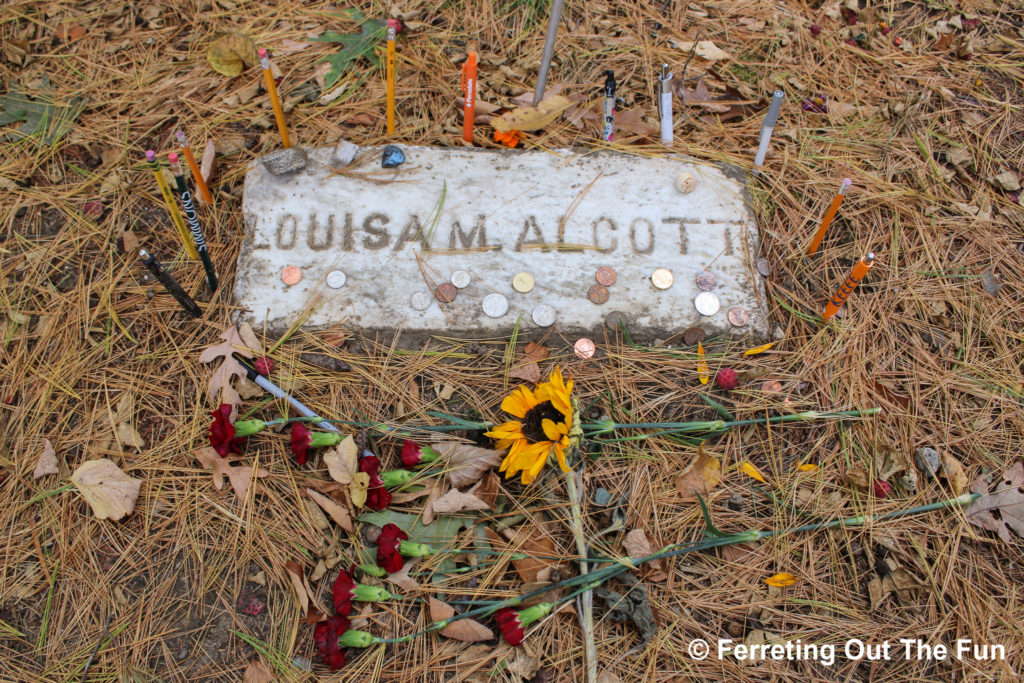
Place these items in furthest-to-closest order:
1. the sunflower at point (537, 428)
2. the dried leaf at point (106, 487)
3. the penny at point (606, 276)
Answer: the penny at point (606, 276) < the dried leaf at point (106, 487) < the sunflower at point (537, 428)

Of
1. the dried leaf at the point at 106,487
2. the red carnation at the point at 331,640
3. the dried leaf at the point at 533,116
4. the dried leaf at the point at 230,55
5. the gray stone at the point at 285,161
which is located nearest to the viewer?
the red carnation at the point at 331,640

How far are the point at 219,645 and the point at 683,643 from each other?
1278mm

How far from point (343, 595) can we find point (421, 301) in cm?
97

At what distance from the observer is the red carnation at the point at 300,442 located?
77.2 inches

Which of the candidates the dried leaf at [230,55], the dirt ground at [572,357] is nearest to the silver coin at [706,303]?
the dirt ground at [572,357]

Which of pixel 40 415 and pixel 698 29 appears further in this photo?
pixel 698 29

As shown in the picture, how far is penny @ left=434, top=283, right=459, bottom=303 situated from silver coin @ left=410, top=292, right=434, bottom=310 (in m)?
0.03

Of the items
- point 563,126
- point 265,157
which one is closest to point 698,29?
point 563,126

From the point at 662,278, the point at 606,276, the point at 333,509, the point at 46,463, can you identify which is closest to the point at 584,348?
the point at 606,276

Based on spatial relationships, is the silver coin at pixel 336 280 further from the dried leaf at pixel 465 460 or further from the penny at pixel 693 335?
the penny at pixel 693 335

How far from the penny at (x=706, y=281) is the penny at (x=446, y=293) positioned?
2.80ft

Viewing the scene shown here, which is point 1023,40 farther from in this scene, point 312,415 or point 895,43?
point 312,415

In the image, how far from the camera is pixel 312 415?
211cm

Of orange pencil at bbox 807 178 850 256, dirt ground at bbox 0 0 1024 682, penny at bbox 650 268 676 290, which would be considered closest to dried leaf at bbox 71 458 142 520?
dirt ground at bbox 0 0 1024 682
